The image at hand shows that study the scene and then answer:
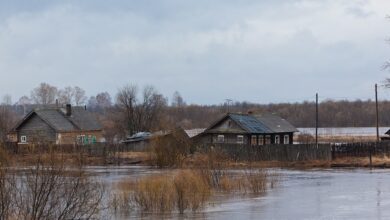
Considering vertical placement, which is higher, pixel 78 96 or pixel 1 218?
pixel 78 96

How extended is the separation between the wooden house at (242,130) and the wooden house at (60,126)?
1517 cm

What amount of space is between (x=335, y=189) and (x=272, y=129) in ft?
121

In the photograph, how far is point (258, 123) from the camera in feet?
230

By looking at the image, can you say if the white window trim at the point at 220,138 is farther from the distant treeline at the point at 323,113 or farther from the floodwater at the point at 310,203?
the distant treeline at the point at 323,113

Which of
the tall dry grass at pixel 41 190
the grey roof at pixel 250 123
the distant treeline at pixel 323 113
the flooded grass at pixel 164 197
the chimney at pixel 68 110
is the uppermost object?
the distant treeline at pixel 323 113

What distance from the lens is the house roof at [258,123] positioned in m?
67.9

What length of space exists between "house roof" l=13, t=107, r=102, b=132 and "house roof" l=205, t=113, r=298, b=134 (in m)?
18.1

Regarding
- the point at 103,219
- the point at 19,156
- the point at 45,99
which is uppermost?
the point at 45,99

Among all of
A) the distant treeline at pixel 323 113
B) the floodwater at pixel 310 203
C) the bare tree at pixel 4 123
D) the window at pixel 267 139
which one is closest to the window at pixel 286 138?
the window at pixel 267 139

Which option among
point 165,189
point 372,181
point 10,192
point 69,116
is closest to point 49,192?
point 10,192

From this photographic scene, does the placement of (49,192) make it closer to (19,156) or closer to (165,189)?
(19,156)

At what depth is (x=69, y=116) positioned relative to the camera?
265 feet

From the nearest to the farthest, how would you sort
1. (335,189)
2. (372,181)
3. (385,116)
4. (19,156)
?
(19,156)
(335,189)
(372,181)
(385,116)

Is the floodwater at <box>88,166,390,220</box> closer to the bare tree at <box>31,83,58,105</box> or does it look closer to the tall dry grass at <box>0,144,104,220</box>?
the tall dry grass at <box>0,144,104,220</box>
